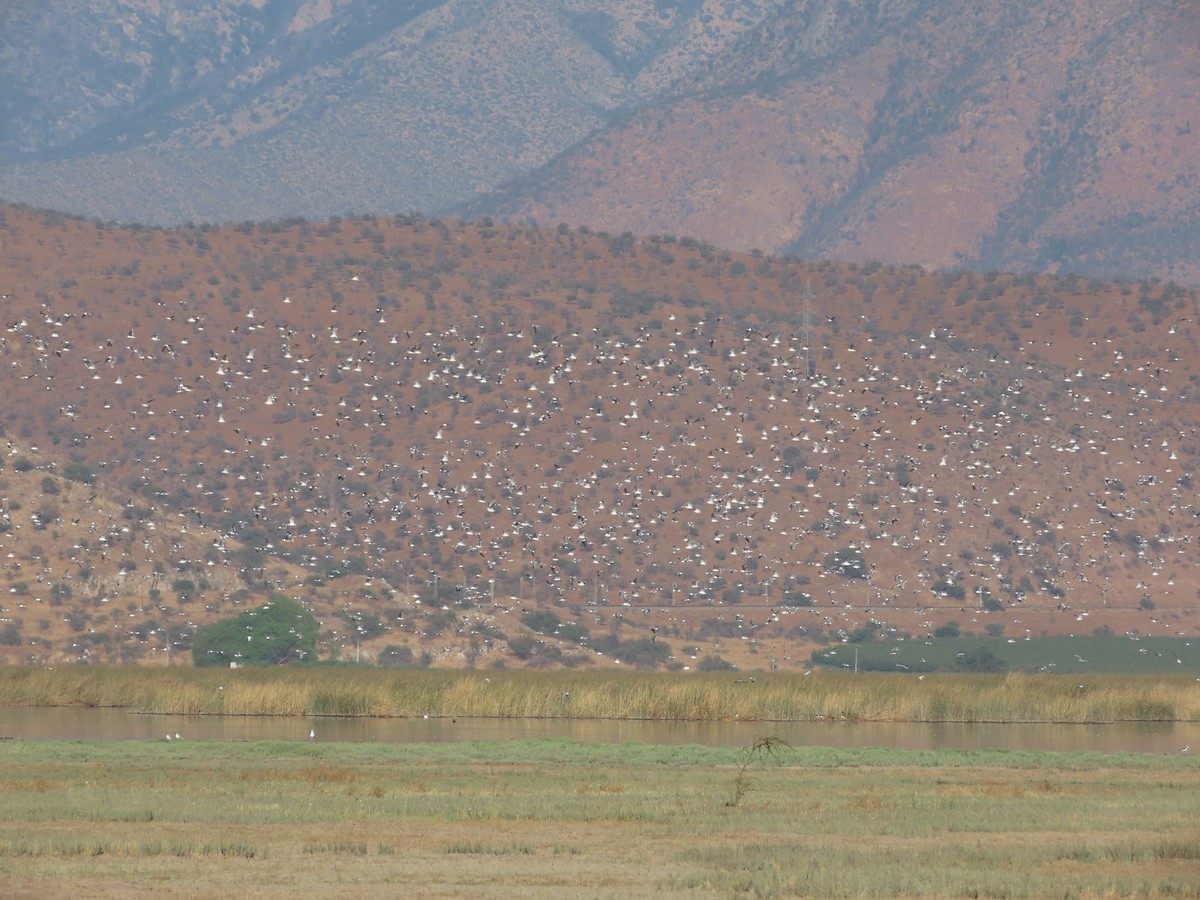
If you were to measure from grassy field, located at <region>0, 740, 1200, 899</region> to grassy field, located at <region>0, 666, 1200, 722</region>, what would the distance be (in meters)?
13.9

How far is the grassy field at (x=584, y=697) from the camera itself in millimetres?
50750

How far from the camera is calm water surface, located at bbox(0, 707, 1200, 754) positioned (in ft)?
138

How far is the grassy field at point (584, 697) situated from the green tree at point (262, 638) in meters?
18.0

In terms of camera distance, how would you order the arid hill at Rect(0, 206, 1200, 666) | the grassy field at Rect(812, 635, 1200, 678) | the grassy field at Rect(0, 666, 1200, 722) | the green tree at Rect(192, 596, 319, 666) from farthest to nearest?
the arid hill at Rect(0, 206, 1200, 666) → the grassy field at Rect(812, 635, 1200, 678) → the green tree at Rect(192, 596, 319, 666) → the grassy field at Rect(0, 666, 1200, 722)

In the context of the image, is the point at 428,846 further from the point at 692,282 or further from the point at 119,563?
the point at 692,282

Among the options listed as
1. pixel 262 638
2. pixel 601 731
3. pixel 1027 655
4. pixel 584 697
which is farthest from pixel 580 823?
pixel 1027 655

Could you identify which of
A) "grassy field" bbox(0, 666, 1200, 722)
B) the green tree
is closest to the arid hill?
the green tree

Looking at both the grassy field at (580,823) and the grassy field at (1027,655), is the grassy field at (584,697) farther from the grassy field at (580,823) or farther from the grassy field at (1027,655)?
the grassy field at (1027,655)

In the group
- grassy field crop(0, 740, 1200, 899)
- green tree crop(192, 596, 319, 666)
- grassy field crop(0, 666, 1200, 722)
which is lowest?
grassy field crop(0, 740, 1200, 899)

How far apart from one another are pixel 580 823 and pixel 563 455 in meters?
80.7

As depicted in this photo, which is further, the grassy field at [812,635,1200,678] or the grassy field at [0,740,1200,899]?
the grassy field at [812,635,1200,678]

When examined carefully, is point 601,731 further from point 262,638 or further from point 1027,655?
point 1027,655

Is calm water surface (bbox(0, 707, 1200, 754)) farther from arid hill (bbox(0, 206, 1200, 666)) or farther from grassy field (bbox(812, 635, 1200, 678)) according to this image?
arid hill (bbox(0, 206, 1200, 666))

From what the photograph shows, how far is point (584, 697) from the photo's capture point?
51.8 m
